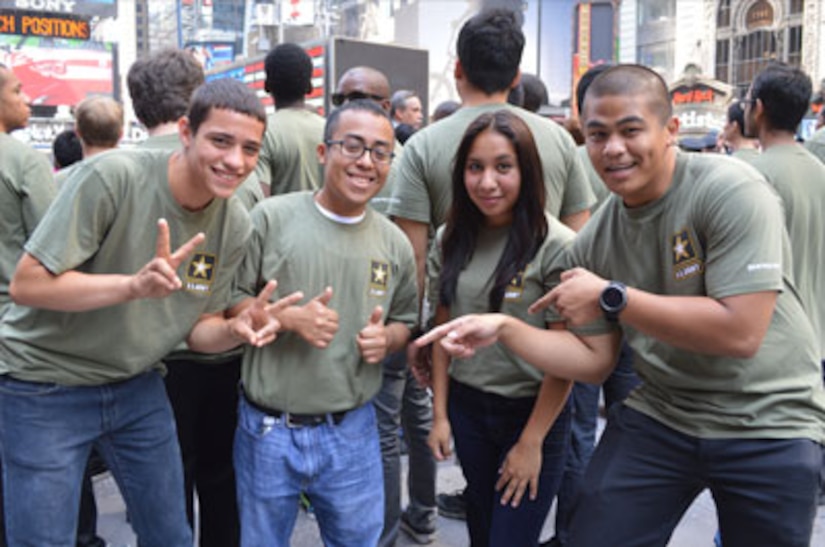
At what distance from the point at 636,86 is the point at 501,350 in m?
1.02

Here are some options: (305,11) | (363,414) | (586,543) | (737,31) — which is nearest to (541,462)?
(586,543)

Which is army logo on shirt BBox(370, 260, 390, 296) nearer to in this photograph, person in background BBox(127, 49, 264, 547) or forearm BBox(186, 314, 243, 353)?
forearm BBox(186, 314, 243, 353)

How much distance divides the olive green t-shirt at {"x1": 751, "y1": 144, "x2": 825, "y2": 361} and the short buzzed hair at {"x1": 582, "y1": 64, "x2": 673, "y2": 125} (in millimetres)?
1930

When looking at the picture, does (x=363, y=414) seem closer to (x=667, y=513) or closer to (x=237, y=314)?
(x=237, y=314)

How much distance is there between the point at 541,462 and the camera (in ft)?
8.72

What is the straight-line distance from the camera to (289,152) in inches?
161

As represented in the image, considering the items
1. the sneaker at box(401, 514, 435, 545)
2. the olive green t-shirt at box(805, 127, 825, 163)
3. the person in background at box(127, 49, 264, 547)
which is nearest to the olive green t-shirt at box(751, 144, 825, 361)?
the olive green t-shirt at box(805, 127, 825, 163)

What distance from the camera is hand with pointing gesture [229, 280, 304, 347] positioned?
7.69 ft

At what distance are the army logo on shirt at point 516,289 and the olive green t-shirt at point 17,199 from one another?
2080 millimetres

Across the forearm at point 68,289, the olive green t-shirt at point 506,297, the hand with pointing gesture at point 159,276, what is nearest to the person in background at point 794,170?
the olive green t-shirt at point 506,297

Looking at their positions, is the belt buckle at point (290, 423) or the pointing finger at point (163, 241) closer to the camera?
the pointing finger at point (163, 241)

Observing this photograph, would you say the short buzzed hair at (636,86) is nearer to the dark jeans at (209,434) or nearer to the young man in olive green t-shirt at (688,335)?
the young man in olive green t-shirt at (688,335)

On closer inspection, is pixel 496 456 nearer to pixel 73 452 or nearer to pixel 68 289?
pixel 73 452

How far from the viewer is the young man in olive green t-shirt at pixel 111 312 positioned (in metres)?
2.36
